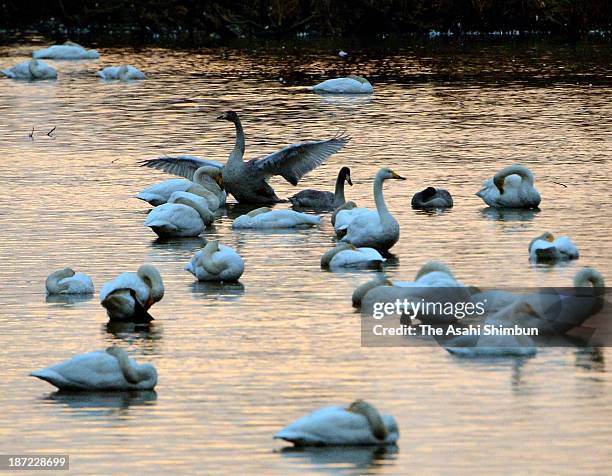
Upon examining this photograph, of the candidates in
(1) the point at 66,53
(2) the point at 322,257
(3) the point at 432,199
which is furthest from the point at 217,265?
(1) the point at 66,53

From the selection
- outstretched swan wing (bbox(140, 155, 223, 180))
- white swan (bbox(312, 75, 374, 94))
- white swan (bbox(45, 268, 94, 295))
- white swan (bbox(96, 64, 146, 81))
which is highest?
white swan (bbox(96, 64, 146, 81))

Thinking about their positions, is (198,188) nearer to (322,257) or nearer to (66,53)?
(322,257)

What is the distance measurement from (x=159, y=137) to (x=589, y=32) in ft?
103

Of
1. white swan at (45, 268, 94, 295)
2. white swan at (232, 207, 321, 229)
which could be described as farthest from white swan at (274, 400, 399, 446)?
white swan at (232, 207, 321, 229)

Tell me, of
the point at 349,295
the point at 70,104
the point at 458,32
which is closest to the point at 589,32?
the point at 458,32

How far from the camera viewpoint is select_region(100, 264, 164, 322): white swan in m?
14.5

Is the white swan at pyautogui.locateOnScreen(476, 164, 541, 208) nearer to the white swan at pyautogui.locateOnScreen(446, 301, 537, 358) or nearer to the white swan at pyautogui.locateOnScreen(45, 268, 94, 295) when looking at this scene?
the white swan at pyautogui.locateOnScreen(45, 268, 94, 295)

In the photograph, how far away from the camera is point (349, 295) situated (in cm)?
1547

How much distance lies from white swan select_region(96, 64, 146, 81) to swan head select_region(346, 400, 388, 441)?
104 ft

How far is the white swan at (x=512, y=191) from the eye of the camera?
2070 cm

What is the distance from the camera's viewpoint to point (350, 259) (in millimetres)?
16906

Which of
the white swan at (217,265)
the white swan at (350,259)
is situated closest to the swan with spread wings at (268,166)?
the white swan at (350,259)

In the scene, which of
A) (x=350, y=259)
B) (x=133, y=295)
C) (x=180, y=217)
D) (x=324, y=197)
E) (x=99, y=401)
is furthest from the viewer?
(x=324, y=197)

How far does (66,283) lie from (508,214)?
6.74m
